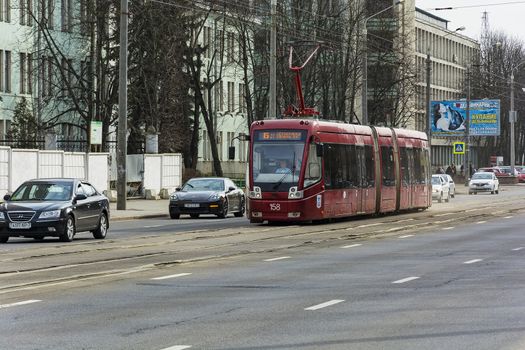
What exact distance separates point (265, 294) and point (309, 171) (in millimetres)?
20569

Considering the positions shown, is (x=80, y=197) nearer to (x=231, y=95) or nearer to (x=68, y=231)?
(x=68, y=231)

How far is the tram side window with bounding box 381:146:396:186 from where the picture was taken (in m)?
43.2

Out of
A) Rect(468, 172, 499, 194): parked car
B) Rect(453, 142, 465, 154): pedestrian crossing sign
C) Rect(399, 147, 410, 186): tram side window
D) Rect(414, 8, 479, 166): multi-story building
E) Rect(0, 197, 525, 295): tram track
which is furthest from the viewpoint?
Rect(414, 8, 479, 166): multi-story building

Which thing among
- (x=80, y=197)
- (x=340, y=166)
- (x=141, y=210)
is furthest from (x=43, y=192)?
(x=141, y=210)

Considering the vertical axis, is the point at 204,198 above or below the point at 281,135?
below

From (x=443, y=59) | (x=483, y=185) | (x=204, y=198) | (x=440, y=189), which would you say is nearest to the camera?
(x=204, y=198)

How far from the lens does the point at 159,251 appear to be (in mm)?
24203

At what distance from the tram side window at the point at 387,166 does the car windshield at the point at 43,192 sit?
1613cm

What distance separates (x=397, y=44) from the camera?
87812mm

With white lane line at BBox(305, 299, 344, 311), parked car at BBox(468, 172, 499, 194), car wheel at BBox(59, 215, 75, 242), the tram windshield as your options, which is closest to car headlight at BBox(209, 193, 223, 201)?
the tram windshield

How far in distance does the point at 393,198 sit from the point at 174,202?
291 inches

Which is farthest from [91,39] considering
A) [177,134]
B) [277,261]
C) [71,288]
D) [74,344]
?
[74,344]

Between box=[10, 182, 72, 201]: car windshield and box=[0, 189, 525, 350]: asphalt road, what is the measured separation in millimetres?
1664

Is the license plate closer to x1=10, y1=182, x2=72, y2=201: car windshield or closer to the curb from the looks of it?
x1=10, y1=182, x2=72, y2=201: car windshield
